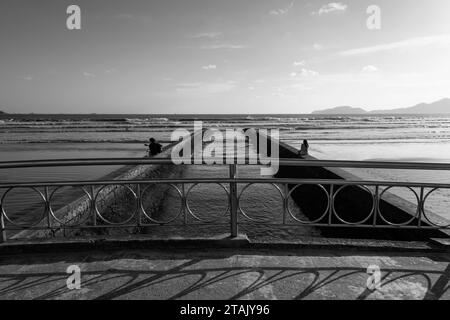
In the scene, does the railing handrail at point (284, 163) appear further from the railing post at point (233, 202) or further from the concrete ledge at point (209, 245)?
the concrete ledge at point (209, 245)

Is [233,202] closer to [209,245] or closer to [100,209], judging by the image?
[209,245]

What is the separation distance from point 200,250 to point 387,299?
199 centimetres

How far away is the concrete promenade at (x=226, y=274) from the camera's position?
2.67 m

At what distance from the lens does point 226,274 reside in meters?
2.98

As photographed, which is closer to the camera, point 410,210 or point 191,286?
point 191,286

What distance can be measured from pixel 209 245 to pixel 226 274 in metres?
0.66

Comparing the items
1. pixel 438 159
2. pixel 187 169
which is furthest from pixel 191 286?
pixel 438 159

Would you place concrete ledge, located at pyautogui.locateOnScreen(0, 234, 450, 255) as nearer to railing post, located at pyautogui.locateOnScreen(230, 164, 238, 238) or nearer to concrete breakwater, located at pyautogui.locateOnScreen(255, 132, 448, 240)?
railing post, located at pyautogui.locateOnScreen(230, 164, 238, 238)

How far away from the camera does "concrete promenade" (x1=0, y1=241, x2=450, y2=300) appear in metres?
2.67

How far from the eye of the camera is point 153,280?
287cm

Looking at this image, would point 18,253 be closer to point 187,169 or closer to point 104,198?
point 104,198

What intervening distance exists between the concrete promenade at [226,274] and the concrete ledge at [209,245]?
5cm

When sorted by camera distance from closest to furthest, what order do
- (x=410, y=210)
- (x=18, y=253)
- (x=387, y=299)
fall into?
1. (x=387, y=299)
2. (x=18, y=253)
3. (x=410, y=210)
